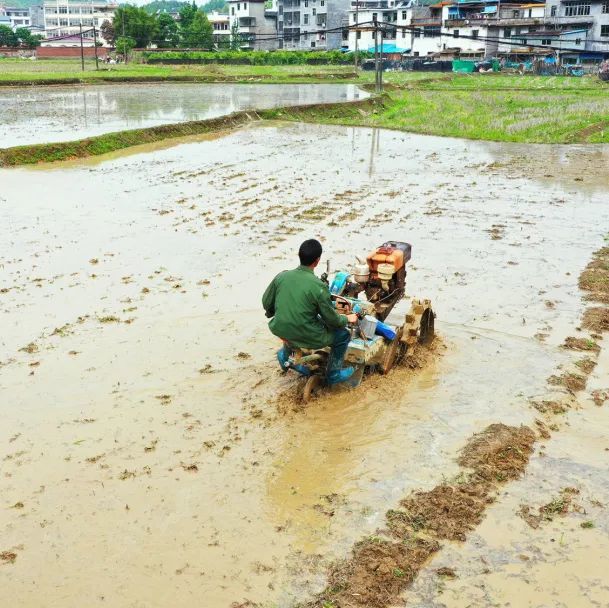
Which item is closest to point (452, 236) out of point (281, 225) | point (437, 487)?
point (281, 225)

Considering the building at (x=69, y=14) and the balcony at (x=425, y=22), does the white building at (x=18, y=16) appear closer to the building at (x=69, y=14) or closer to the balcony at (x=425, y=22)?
the building at (x=69, y=14)

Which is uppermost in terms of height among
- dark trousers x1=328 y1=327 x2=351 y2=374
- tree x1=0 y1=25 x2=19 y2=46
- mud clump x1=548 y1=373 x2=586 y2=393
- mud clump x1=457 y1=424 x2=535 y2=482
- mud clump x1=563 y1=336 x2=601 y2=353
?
tree x1=0 y1=25 x2=19 y2=46

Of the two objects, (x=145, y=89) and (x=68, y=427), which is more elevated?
(x=145, y=89)

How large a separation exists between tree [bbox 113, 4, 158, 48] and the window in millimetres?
39769

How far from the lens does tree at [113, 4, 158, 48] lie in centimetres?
7288

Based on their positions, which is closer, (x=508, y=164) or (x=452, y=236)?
(x=452, y=236)

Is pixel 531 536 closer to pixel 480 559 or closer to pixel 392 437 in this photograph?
pixel 480 559

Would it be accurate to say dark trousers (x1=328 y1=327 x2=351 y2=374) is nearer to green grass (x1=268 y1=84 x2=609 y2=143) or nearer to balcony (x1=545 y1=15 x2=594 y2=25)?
green grass (x1=268 y1=84 x2=609 y2=143)

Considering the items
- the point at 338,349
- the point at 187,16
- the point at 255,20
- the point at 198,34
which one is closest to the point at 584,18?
the point at 198,34

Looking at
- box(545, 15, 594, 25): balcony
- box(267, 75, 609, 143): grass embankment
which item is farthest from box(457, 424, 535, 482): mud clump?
box(545, 15, 594, 25): balcony

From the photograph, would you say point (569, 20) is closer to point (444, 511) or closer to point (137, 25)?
point (137, 25)

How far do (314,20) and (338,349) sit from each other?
91010mm

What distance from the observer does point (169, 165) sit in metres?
17.3

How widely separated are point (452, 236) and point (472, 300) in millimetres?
2854
